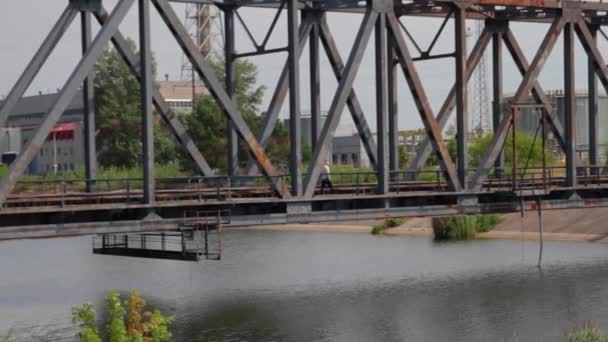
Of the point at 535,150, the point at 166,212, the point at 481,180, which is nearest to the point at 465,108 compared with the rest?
the point at 481,180

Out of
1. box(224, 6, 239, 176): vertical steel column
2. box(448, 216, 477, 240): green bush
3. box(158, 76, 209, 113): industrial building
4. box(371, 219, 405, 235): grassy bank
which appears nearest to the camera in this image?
box(224, 6, 239, 176): vertical steel column

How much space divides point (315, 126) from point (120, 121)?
6539 centimetres

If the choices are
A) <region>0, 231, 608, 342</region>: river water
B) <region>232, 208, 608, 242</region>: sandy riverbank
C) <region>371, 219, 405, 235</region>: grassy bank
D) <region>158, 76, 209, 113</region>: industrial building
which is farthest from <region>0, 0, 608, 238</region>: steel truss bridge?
<region>158, 76, 209, 113</region>: industrial building

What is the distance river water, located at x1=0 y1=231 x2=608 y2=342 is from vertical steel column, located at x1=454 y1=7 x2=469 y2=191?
14.0 feet

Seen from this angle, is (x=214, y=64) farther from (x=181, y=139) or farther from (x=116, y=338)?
(x=116, y=338)

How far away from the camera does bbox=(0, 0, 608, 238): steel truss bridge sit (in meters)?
28.7

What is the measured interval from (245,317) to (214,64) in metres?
69.5

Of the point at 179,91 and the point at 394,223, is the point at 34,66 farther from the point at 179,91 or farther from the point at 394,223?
the point at 179,91

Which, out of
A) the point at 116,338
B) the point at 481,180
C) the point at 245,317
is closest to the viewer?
the point at 116,338

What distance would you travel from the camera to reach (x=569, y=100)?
4119cm

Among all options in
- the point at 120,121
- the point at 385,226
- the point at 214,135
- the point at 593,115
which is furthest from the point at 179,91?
the point at 593,115

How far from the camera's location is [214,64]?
10181 cm

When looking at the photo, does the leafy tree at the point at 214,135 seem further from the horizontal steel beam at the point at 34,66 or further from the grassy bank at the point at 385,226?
the horizontal steel beam at the point at 34,66

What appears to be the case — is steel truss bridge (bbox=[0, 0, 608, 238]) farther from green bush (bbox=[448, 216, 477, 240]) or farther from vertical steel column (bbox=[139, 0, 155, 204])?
green bush (bbox=[448, 216, 477, 240])
